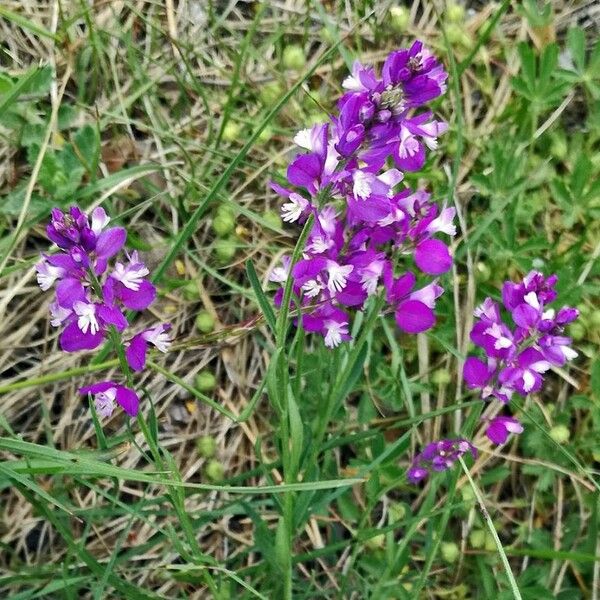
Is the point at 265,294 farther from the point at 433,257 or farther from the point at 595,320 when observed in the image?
the point at 595,320

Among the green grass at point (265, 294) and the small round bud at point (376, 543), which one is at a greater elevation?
the green grass at point (265, 294)

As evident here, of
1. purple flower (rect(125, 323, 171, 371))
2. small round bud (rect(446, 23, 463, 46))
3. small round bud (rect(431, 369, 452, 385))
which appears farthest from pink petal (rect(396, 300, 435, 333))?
small round bud (rect(446, 23, 463, 46))

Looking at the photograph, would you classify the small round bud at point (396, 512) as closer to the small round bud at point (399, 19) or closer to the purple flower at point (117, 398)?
the purple flower at point (117, 398)

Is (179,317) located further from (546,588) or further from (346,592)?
(546,588)

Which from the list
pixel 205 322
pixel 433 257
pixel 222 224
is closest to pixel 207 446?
pixel 205 322

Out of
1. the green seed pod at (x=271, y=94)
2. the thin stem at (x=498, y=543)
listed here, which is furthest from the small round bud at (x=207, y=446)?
the green seed pod at (x=271, y=94)

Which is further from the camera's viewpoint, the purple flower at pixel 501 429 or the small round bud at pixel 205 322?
the small round bud at pixel 205 322

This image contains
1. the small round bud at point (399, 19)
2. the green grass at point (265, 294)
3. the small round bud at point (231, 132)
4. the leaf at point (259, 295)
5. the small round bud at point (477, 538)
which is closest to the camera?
the leaf at point (259, 295)

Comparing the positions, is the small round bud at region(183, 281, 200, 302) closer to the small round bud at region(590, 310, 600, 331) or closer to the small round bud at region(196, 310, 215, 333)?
the small round bud at region(196, 310, 215, 333)
